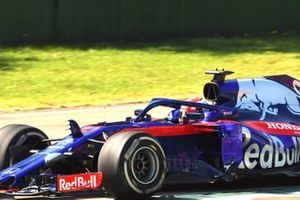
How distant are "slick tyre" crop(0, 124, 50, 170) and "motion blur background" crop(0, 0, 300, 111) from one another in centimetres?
918

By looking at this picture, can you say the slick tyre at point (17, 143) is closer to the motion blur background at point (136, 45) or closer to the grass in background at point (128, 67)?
the grass in background at point (128, 67)

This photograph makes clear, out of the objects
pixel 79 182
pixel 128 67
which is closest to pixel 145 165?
pixel 79 182

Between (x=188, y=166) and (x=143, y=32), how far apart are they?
1817 cm

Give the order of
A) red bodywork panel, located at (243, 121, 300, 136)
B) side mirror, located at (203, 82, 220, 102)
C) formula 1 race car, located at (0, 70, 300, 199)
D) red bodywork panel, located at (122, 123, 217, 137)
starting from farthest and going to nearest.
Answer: side mirror, located at (203, 82, 220, 102) < red bodywork panel, located at (243, 121, 300, 136) < red bodywork panel, located at (122, 123, 217, 137) < formula 1 race car, located at (0, 70, 300, 199)

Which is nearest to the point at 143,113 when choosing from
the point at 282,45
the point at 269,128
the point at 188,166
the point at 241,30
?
the point at 188,166

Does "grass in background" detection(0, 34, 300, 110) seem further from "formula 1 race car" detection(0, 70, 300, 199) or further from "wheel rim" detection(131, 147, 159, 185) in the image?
"wheel rim" detection(131, 147, 159, 185)

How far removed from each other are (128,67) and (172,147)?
13.7 metres

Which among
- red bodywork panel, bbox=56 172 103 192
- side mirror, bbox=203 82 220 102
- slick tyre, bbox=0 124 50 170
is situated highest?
side mirror, bbox=203 82 220 102

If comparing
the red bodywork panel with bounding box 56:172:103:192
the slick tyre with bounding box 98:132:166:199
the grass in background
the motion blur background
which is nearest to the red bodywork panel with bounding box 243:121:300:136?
the slick tyre with bounding box 98:132:166:199

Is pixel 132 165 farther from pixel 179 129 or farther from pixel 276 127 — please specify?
pixel 276 127

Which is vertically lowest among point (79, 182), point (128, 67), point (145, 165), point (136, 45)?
point (79, 182)

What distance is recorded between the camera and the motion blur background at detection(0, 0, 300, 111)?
764 inches

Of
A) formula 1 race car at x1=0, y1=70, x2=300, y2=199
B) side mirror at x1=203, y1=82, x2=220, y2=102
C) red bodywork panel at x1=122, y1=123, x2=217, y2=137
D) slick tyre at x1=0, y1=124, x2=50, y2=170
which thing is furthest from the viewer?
side mirror at x1=203, y1=82, x2=220, y2=102

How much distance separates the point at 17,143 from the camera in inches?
324
